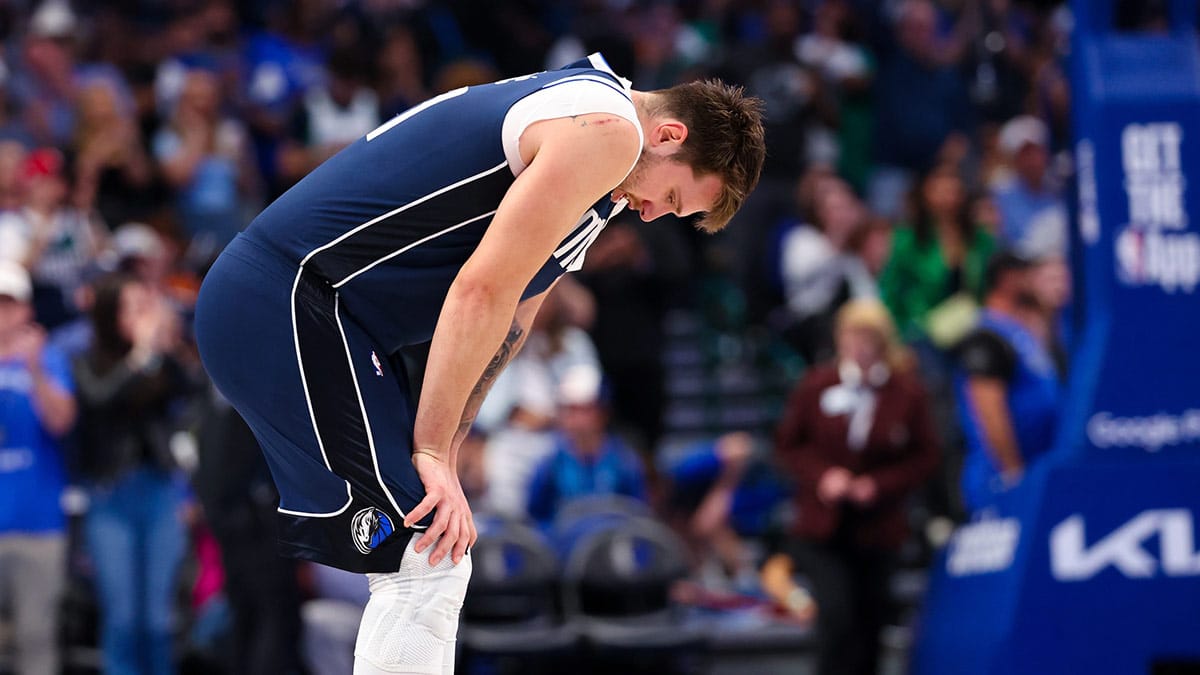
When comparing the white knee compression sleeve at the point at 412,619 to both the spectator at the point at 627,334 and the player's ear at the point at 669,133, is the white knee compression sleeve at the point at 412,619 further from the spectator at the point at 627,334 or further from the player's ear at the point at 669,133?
the spectator at the point at 627,334

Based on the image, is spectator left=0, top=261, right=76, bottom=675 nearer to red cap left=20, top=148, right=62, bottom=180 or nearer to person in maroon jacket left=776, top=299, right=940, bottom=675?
red cap left=20, top=148, right=62, bottom=180

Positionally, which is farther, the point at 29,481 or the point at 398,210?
the point at 29,481

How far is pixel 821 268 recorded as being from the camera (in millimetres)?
11633

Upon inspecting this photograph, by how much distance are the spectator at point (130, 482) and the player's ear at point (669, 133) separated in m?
5.34

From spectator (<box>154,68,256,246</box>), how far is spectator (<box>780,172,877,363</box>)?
378 centimetres

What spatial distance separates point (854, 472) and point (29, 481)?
4.20 m

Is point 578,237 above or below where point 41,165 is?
below

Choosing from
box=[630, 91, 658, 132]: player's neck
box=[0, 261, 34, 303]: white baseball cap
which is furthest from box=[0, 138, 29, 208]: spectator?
box=[630, 91, 658, 132]: player's neck

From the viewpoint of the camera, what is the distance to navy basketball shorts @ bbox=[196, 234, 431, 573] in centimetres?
380

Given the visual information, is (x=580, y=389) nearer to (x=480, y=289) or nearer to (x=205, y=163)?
(x=205, y=163)

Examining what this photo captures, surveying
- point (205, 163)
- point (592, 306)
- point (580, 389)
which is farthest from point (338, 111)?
point (580, 389)

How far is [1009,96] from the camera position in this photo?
14414 mm

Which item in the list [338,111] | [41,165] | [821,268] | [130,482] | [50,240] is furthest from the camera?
[338,111]

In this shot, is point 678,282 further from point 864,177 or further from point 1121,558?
point 1121,558
